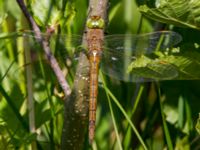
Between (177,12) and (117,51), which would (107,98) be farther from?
(177,12)

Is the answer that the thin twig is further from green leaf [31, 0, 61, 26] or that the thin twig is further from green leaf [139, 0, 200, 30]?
green leaf [139, 0, 200, 30]

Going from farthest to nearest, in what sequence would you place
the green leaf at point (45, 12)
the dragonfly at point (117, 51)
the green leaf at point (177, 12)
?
the green leaf at point (45, 12), the dragonfly at point (117, 51), the green leaf at point (177, 12)

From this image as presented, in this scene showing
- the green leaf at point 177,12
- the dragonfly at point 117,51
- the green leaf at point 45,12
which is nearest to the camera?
the green leaf at point 177,12

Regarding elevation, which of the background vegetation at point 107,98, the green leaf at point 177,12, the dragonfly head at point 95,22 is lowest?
the background vegetation at point 107,98

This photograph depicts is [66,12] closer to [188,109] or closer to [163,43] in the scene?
[163,43]

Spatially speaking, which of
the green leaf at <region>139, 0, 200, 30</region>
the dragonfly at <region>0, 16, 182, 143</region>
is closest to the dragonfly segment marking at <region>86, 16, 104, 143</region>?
the dragonfly at <region>0, 16, 182, 143</region>

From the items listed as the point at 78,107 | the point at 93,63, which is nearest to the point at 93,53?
the point at 93,63

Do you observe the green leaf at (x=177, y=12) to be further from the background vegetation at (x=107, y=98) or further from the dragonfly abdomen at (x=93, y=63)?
the dragonfly abdomen at (x=93, y=63)

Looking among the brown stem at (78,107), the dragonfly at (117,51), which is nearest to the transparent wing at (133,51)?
the dragonfly at (117,51)
